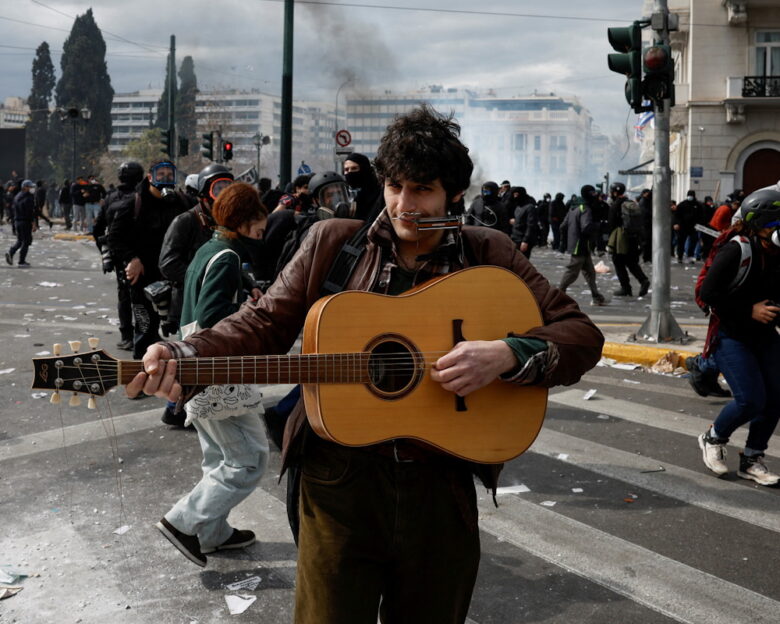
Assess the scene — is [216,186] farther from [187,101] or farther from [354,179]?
[187,101]

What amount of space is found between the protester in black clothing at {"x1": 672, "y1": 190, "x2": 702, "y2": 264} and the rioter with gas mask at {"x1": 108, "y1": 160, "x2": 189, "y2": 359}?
18.2m

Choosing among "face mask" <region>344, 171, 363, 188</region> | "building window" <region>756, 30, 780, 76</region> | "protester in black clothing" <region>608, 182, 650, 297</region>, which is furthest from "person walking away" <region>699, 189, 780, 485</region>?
"building window" <region>756, 30, 780, 76</region>

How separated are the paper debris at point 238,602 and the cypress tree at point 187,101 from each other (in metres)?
87.0

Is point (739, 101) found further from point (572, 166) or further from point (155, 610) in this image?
point (572, 166)

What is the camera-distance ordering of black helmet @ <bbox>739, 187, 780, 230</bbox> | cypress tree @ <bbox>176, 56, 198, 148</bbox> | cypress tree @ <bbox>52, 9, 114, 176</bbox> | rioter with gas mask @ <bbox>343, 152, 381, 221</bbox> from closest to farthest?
black helmet @ <bbox>739, 187, 780, 230</bbox> < rioter with gas mask @ <bbox>343, 152, 381, 221</bbox> < cypress tree @ <bbox>52, 9, 114, 176</bbox> < cypress tree @ <bbox>176, 56, 198, 148</bbox>

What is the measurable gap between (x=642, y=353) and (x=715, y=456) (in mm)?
4076

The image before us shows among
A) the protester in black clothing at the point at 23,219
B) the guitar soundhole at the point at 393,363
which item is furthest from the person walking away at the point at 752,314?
the protester in black clothing at the point at 23,219

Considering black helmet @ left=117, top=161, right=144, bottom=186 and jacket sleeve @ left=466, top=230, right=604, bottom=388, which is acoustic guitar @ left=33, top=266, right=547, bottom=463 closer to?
jacket sleeve @ left=466, top=230, right=604, bottom=388

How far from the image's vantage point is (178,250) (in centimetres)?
707

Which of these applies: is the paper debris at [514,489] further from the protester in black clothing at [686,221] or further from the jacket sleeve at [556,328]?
the protester in black clothing at [686,221]

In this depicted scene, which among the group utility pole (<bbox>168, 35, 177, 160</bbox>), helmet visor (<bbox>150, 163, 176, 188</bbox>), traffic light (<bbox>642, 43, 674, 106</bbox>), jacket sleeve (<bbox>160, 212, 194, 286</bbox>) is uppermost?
utility pole (<bbox>168, 35, 177, 160</bbox>)

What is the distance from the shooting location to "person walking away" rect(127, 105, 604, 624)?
2.38 meters

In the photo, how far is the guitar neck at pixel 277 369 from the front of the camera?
226 centimetres

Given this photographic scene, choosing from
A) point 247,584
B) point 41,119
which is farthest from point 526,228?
point 41,119
